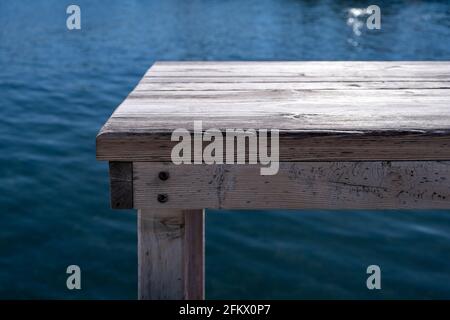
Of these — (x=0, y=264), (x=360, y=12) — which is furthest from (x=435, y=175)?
(x=360, y=12)

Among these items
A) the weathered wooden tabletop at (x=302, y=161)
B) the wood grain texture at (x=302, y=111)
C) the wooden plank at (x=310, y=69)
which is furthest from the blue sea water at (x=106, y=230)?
the weathered wooden tabletop at (x=302, y=161)

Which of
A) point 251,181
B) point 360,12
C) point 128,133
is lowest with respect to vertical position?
point 251,181

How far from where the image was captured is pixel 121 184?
1.67 m

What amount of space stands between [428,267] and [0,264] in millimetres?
3143

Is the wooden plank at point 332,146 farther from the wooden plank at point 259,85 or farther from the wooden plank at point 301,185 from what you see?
the wooden plank at point 259,85

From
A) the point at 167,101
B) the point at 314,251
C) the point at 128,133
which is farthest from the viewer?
the point at 314,251

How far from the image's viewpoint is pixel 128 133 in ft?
5.31

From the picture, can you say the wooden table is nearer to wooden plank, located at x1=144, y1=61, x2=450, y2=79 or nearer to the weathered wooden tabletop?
the weathered wooden tabletop

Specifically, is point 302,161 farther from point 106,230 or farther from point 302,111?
point 106,230

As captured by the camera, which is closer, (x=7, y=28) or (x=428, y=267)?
(x=428, y=267)

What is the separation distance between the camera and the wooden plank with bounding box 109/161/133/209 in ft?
5.44

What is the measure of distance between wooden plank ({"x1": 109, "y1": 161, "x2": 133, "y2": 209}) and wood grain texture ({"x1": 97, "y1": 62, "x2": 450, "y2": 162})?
31mm

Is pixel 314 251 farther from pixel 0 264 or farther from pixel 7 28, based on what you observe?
pixel 7 28

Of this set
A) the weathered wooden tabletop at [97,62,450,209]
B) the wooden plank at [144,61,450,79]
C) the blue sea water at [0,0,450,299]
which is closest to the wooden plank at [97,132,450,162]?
the weathered wooden tabletop at [97,62,450,209]
